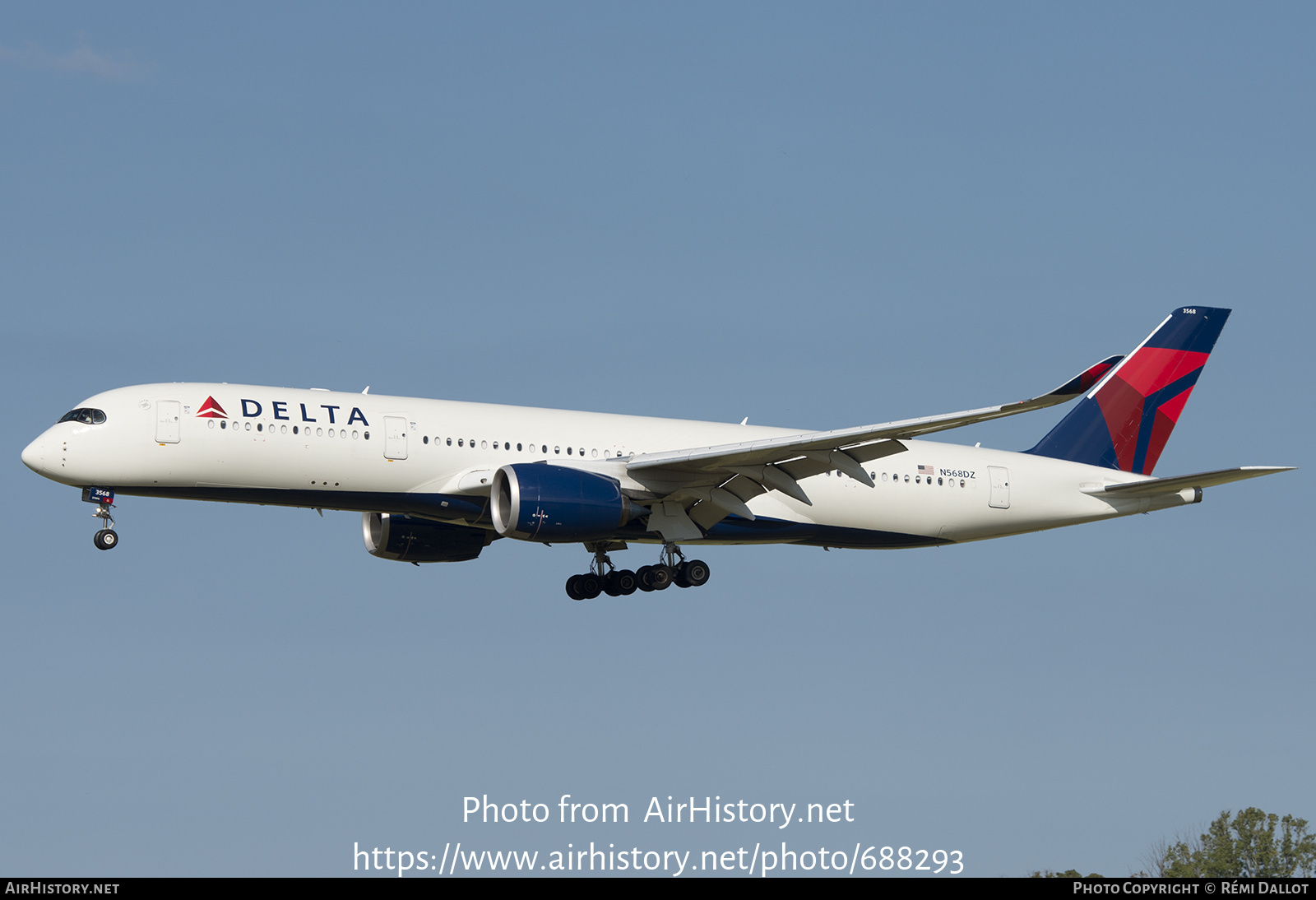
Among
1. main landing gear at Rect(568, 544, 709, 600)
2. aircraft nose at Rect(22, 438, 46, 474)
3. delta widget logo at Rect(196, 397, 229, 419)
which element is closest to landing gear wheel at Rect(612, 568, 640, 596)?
main landing gear at Rect(568, 544, 709, 600)

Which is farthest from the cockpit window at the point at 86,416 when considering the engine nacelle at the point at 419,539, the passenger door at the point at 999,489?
the passenger door at the point at 999,489

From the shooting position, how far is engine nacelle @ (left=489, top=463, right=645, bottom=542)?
36812 millimetres

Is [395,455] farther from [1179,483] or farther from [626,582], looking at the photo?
[1179,483]

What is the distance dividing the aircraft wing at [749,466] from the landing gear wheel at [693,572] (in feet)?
3.59

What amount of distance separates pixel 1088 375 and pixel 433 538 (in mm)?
18595

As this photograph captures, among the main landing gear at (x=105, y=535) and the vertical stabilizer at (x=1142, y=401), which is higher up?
the vertical stabilizer at (x=1142, y=401)

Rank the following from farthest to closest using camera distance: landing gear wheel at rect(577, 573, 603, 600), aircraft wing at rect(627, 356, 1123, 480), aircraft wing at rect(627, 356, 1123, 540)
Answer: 1. landing gear wheel at rect(577, 573, 603, 600)
2. aircraft wing at rect(627, 356, 1123, 540)
3. aircraft wing at rect(627, 356, 1123, 480)

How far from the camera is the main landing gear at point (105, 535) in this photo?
1457 inches

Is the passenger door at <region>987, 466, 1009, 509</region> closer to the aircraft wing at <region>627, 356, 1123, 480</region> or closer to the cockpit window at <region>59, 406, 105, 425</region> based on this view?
the aircraft wing at <region>627, 356, 1123, 480</region>

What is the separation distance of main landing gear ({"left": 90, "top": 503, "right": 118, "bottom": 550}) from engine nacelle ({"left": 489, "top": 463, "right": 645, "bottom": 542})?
8.46 m

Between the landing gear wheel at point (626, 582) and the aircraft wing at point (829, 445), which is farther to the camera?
the landing gear wheel at point (626, 582)

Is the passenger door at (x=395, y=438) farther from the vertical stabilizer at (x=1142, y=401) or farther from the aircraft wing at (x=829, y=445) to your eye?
the vertical stabilizer at (x=1142, y=401)
